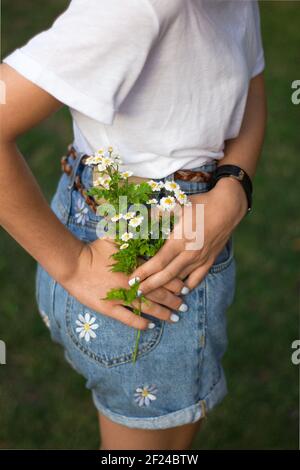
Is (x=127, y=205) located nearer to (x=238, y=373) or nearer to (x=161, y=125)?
(x=161, y=125)

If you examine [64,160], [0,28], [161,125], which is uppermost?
[161,125]

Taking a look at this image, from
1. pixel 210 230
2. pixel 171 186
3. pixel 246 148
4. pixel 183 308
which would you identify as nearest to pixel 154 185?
pixel 171 186

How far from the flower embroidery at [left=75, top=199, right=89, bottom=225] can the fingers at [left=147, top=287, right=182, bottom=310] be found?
0.73 ft

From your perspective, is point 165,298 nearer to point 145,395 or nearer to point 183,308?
point 183,308

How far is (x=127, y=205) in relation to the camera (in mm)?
1366

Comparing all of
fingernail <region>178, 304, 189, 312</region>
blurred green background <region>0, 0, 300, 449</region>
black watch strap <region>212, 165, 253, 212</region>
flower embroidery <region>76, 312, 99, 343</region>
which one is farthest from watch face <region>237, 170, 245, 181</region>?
blurred green background <region>0, 0, 300, 449</region>

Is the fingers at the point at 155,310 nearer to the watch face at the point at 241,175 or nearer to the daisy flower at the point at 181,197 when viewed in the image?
the daisy flower at the point at 181,197

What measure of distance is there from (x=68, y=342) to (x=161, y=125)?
538mm

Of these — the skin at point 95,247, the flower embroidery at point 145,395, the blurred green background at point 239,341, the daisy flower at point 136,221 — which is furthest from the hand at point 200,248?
the blurred green background at point 239,341

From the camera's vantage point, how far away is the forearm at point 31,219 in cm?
129

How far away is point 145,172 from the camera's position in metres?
1.42

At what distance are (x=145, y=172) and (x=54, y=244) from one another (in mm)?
237
